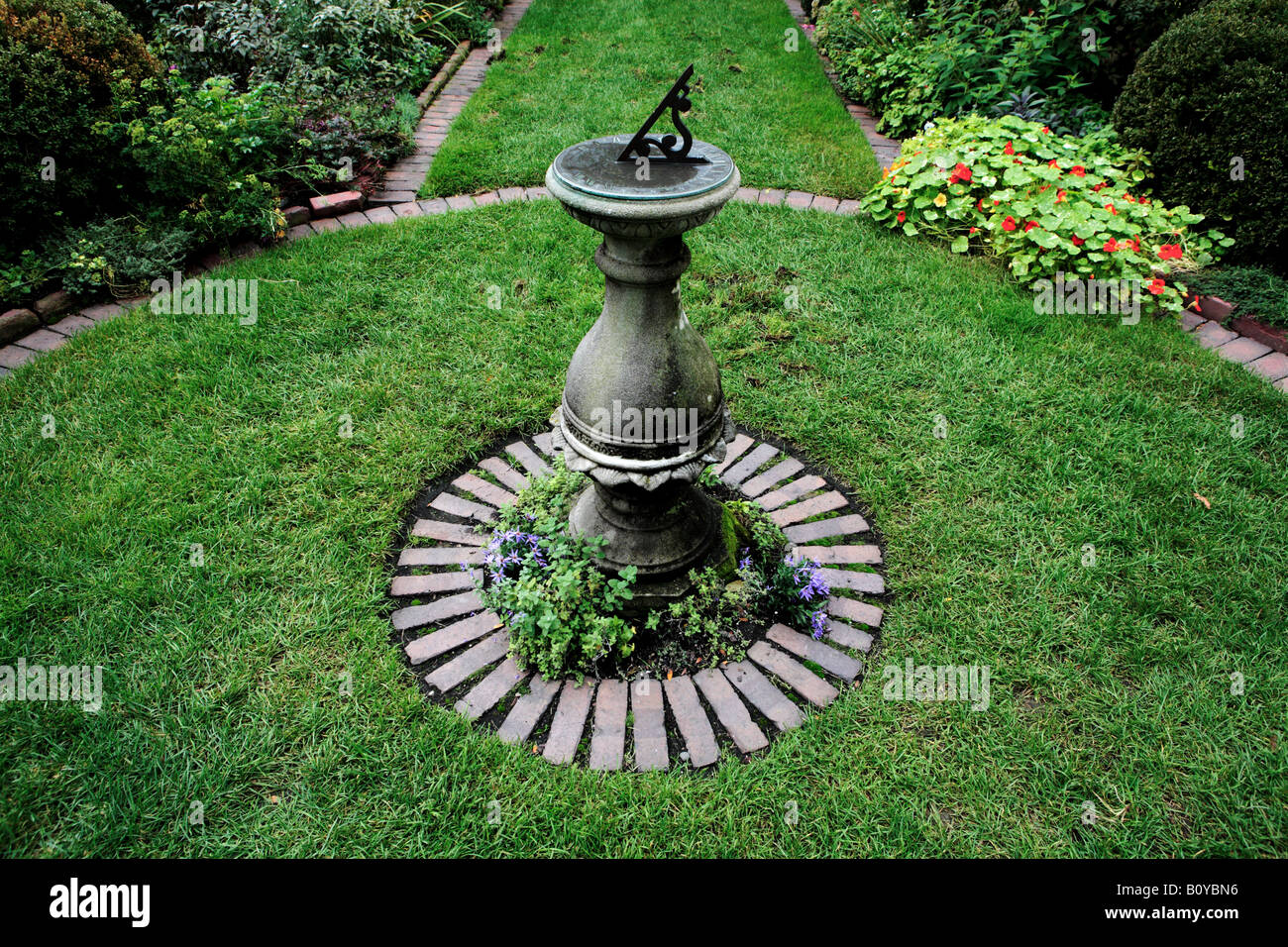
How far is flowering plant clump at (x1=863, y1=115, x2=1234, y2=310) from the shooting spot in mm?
4766

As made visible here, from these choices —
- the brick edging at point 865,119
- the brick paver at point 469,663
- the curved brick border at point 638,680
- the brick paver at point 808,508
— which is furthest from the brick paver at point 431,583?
the brick edging at point 865,119

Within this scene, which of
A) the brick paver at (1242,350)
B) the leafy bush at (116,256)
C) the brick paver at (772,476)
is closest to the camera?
the brick paver at (772,476)

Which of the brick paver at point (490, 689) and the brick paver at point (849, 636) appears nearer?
the brick paver at point (490, 689)

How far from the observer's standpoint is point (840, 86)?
25.9 ft

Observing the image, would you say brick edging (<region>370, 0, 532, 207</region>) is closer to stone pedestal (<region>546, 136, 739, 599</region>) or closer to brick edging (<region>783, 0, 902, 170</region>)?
brick edging (<region>783, 0, 902, 170</region>)

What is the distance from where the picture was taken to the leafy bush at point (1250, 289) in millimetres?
4574

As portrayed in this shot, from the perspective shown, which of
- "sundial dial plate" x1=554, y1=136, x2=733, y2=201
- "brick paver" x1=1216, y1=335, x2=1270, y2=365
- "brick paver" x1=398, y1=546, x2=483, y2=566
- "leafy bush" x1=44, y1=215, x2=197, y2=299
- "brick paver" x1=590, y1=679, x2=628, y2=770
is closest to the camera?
"sundial dial plate" x1=554, y1=136, x2=733, y2=201

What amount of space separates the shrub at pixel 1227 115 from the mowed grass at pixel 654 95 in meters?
2.05

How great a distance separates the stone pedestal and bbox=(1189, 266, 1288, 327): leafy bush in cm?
396

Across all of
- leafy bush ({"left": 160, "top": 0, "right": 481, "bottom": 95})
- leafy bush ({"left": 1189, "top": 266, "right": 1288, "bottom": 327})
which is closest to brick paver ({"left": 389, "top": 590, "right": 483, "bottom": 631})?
leafy bush ({"left": 1189, "top": 266, "right": 1288, "bottom": 327})

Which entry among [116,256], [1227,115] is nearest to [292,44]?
[116,256]

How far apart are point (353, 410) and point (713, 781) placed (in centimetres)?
269

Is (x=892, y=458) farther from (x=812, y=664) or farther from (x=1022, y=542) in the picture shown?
(x=812, y=664)

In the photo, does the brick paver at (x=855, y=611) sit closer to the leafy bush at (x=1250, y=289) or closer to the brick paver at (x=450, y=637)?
the brick paver at (x=450, y=637)
